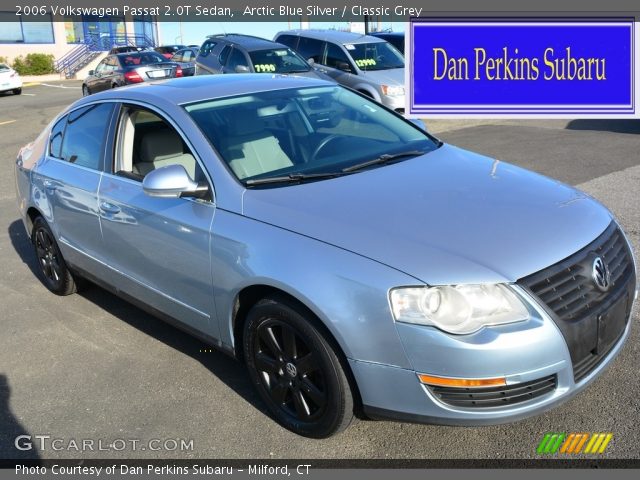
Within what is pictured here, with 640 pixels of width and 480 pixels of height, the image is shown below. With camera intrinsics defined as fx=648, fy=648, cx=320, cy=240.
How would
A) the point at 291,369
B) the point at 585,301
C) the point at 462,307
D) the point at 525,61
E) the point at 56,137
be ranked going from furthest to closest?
the point at 525,61 → the point at 56,137 → the point at 291,369 → the point at 585,301 → the point at 462,307

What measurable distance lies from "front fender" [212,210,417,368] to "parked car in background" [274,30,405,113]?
1008cm

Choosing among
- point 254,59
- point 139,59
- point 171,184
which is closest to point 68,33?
point 139,59

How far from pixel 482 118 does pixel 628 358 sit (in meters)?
11.3

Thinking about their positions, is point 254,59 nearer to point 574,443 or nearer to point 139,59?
point 139,59

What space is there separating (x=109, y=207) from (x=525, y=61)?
819 cm

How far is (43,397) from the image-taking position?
368 cm

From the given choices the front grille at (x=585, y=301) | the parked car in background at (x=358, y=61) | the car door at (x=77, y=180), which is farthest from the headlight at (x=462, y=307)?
the parked car in background at (x=358, y=61)

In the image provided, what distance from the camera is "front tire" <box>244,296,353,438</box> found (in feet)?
9.34

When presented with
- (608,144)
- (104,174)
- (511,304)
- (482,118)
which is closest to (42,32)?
(482,118)

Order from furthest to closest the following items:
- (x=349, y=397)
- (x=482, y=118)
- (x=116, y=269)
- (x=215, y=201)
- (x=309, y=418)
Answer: (x=482, y=118) < (x=116, y=269) < (x=215, y=201) < (x=309, y=418) < (x=349, y=397)

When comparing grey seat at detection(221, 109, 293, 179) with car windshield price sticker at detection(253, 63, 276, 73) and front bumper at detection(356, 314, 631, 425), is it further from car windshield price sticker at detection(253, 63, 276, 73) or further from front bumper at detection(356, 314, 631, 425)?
car windshield price sticker at detection(253, 63, 276, 73)

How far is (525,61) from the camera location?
10.3 metres

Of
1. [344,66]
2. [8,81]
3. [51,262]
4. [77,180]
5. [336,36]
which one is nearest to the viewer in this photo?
[77,180]

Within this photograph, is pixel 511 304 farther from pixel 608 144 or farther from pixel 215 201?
pixel 608 144
